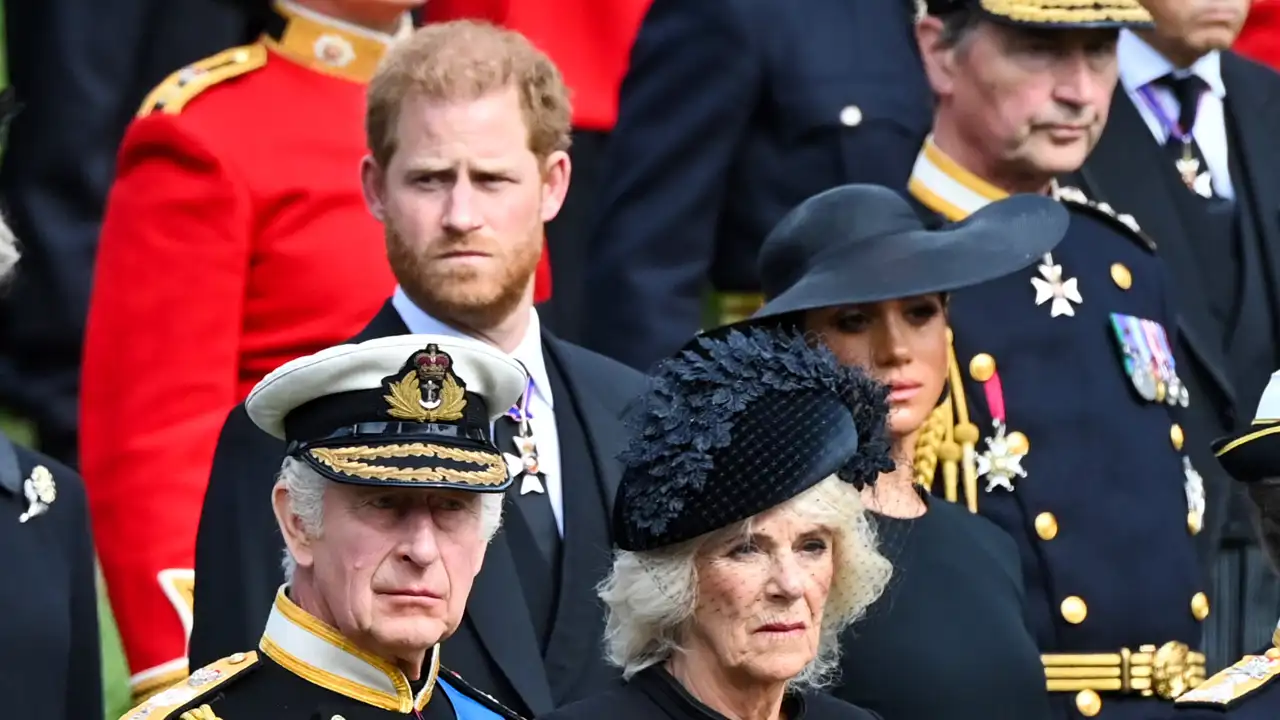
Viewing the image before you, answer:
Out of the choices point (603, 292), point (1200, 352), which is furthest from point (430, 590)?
point (1200, 352)

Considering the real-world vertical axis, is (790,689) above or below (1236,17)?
below

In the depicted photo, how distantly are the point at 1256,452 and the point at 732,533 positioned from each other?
1268 millimetres

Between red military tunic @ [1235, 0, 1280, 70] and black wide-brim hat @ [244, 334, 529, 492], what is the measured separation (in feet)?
14.7

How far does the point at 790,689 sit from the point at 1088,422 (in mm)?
1632

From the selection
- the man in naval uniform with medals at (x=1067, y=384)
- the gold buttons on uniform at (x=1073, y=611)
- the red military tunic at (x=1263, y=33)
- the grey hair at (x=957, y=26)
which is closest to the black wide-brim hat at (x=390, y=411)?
the man in naval uniform with medals at (x=1067, y=384)

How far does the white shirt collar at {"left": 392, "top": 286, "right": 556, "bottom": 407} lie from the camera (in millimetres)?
6129

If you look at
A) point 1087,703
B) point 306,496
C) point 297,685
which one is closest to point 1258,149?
point 1087,703

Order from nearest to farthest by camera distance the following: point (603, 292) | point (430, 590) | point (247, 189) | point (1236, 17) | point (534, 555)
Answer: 1. point (430, 590)
2. point (534, 555)
3. point (247, 189)
4. point (603, 292)
5. point (1236, 17)

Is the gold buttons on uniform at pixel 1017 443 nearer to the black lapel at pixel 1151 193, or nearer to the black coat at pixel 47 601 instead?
the black lapel at pixel 1151 193

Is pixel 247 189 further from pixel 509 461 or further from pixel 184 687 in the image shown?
pixel 184 687

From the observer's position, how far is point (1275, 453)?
6.01 meters

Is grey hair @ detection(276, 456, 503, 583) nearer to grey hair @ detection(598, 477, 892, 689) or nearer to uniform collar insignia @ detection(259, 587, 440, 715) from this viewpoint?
uniform collar insignia @ detection(259, 587, 440, 715)

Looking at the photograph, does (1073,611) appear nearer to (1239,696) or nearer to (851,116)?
(1239,696)

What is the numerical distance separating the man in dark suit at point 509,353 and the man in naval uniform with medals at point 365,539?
0.67 metres
